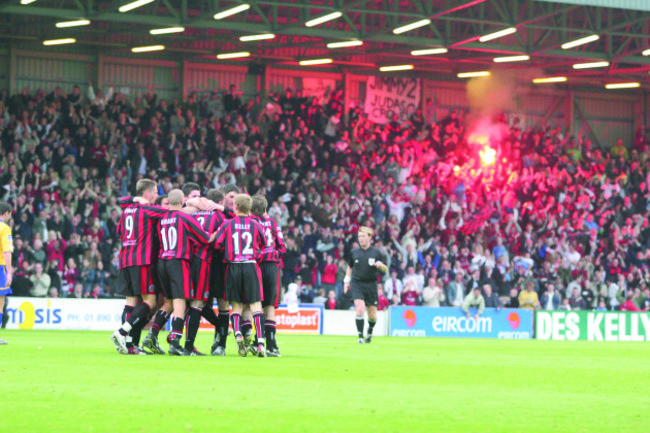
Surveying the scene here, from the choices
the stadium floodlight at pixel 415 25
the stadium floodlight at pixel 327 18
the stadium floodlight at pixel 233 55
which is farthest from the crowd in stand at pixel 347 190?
the stadium floodlight at pixel 415 25

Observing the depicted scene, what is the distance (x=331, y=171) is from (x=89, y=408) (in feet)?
91.9

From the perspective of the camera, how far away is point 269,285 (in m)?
14.0

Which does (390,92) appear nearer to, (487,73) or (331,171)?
(487,73)

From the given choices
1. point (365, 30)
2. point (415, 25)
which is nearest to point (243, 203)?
point (415, 25)

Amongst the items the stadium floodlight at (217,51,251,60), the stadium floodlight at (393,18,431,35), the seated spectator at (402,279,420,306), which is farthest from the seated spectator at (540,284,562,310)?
the stadium floodlight at (217,51,251,60)

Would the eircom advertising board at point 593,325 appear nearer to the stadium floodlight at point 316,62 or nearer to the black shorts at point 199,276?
the stadium floodlight at point 316,62

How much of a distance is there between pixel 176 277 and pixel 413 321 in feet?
53.8

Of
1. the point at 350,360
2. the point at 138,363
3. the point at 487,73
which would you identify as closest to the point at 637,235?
the point at 487,73

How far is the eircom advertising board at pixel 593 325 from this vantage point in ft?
99.4

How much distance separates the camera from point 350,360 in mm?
14000

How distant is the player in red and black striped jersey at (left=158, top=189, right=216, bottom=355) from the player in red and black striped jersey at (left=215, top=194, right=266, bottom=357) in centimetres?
28

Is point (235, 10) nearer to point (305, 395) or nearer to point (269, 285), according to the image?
point (269, 285)

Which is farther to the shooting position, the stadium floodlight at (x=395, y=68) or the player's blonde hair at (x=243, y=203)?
the stadium floodlight at (x=395, y=68)

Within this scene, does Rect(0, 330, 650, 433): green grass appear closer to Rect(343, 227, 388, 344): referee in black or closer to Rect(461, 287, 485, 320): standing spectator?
Rect(343, 227, 388, 344): referee in black
